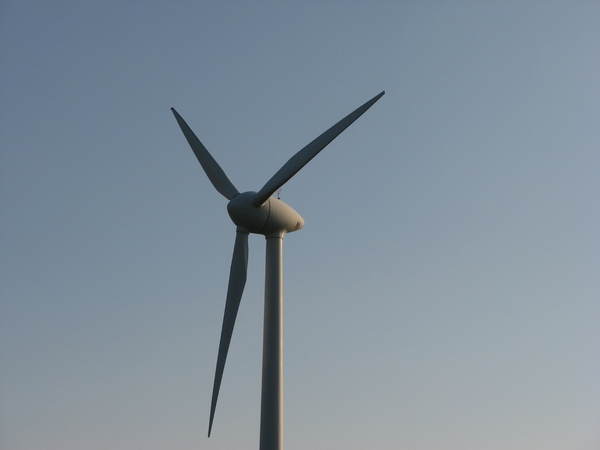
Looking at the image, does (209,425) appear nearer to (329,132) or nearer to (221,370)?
(221,370)

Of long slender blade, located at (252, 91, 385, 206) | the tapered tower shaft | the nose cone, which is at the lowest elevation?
the tapered tower shaft

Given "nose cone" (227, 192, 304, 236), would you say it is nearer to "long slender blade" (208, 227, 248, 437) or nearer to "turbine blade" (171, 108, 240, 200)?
"long slender blade" (208, 227, 248, 437)

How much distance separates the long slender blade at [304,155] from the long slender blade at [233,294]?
1448 mm

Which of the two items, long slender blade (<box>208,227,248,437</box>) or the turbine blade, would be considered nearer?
long slender blade (<box>208,227,248,437</box>)

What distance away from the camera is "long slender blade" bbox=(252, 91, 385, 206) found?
800 inches

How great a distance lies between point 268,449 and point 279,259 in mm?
5555

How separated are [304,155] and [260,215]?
221 centimetres

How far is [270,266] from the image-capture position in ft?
69.7

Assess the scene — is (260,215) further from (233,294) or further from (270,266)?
(233,294)

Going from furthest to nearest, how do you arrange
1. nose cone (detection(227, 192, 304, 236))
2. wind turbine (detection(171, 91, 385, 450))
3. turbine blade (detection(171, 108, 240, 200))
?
1. turbine blade (detection(171, 108, 240, 200))
2. nose cone (detection(227, 192, 304, 236))
3. wind turbine (detection(171, 91, 385, 450))

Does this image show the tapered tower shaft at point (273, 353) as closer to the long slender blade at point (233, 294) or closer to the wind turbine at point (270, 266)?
the wind turbine at point (270, 266)

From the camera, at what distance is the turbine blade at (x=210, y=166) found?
22.5 metres

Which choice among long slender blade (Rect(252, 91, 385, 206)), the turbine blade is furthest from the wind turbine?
the turbine blade

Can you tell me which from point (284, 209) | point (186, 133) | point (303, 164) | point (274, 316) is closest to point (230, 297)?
point (274, 316)
